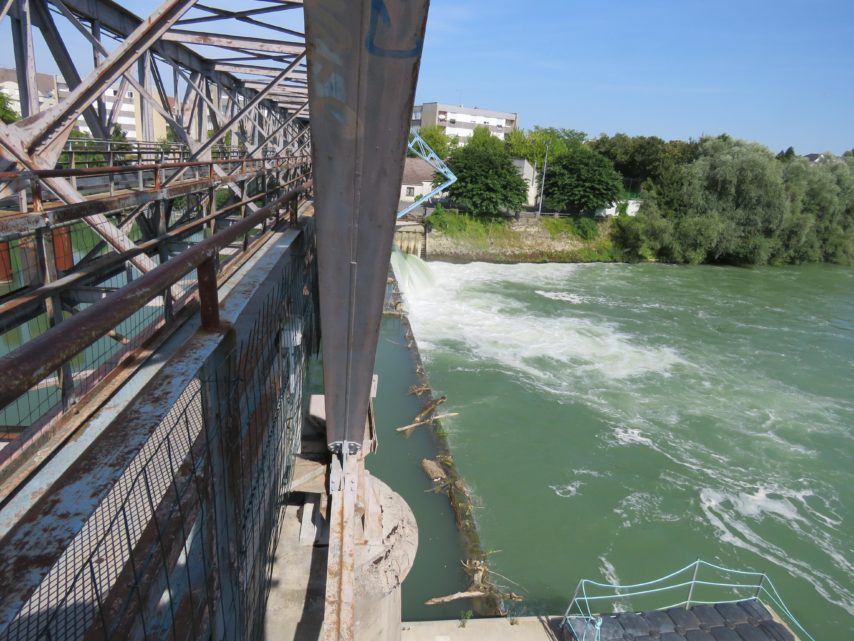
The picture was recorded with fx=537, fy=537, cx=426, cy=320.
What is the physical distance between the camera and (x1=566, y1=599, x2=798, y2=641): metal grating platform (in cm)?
596

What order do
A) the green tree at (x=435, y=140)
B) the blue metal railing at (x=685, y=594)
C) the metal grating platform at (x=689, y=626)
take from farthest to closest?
1. the green tree at (x=435, y=140)
2. the blue metal railing at (x=685, y=594)
3. the metal grating platform at (x=689, y=626)

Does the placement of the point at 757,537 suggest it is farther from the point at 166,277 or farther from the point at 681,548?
the point at 166,277

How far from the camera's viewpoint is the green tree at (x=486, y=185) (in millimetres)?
29156

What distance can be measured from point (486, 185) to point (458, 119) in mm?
31903

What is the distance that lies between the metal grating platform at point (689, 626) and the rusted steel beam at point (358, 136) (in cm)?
574

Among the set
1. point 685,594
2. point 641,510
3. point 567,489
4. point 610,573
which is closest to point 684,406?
point 641,510

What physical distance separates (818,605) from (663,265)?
2354 cm

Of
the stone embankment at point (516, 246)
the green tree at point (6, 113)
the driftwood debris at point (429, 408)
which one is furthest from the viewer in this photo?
the stone embankment at point (516, 246)

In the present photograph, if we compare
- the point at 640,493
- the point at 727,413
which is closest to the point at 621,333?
the point at 727,413

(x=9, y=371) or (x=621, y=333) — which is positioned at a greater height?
(x=9, y=371)

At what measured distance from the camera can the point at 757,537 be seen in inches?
353

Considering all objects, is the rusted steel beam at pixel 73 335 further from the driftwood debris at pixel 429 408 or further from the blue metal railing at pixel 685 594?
the driftwood debris at pixel 429 408

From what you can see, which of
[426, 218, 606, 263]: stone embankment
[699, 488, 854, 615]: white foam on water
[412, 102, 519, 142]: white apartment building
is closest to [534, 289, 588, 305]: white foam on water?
[426, 218, 606, 263]: stone embankment

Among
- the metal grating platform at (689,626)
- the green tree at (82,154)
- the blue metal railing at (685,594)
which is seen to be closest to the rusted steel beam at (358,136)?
the metal grating platform at (689,626)
